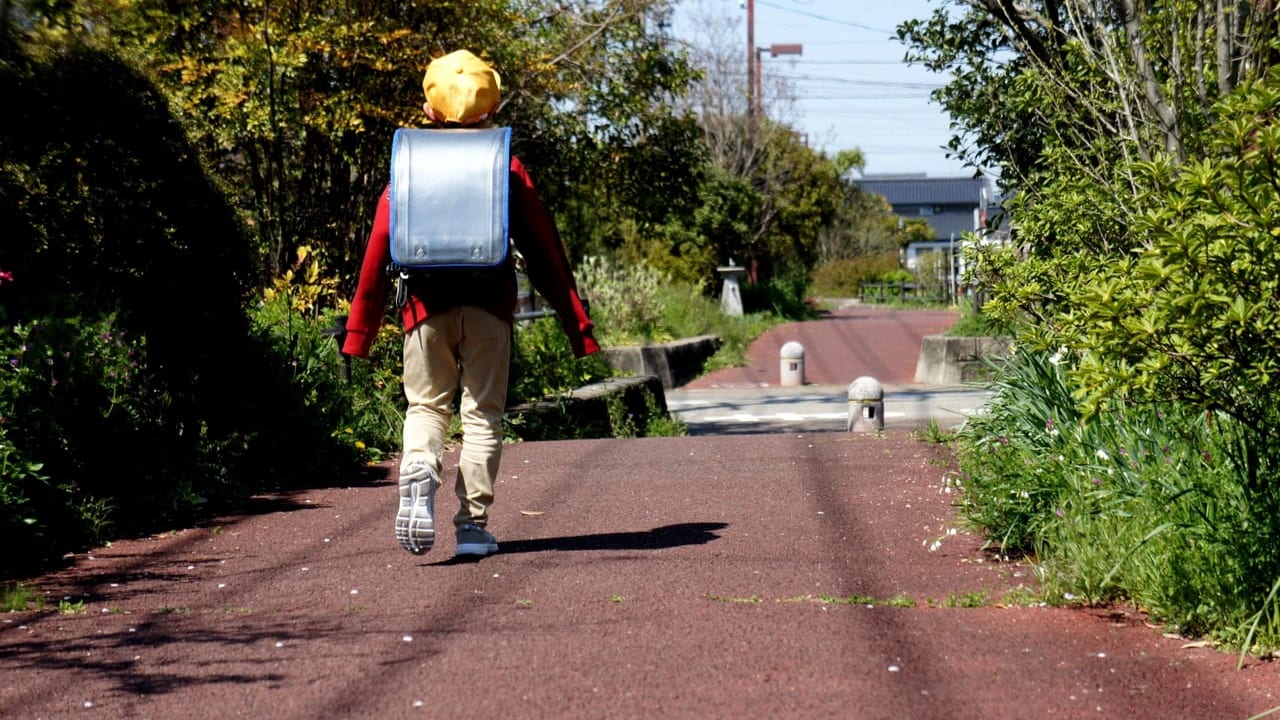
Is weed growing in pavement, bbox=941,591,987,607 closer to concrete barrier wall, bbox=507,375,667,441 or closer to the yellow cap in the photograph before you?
the yellow cap

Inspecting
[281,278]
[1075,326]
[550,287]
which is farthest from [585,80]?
[1075,326]

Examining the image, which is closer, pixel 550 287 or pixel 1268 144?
pixel 1268 144

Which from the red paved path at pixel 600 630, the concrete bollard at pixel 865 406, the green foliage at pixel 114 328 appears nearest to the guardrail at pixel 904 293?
the concrete bollard at pixel 865 406

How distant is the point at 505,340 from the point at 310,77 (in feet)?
20.0

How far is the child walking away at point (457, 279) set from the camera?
496cm

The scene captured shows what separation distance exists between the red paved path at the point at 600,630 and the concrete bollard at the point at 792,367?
13527 millimetres

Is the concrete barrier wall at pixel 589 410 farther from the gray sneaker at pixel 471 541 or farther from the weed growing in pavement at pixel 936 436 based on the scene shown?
the gray sneaker at pixel 471 541

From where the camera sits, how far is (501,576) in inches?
197

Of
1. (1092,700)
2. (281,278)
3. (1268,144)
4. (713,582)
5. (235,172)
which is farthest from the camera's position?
(235,172)

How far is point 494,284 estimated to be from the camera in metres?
5.22

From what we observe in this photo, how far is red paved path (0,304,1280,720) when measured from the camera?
353 cm

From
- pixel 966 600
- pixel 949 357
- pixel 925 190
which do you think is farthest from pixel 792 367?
pixel 925 190

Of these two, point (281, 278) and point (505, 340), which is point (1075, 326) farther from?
point (281, 278)

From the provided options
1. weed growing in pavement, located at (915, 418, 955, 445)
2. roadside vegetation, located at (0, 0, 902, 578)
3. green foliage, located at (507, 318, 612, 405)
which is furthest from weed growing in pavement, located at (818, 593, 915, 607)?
green foliage, located at (507, 318, 612, 405)
